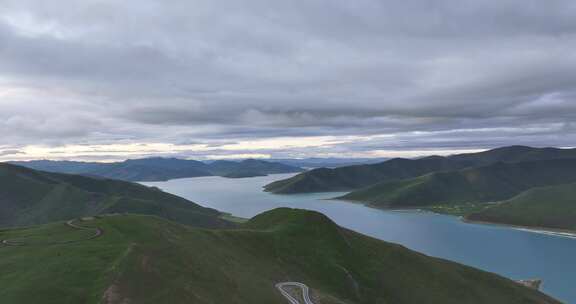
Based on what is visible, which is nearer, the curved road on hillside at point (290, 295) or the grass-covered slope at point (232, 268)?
the grass-covered slope at point (232, 268)

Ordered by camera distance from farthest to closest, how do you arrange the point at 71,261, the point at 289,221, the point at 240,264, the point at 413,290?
the point at 289,221 < the point at 413,290 < the point at 240,264 < the point at 71,261

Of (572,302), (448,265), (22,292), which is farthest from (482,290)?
(22,292)

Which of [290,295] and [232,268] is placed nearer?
[290,295]

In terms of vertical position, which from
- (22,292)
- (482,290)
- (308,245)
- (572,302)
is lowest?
(572,302)

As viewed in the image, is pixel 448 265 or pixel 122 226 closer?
pixel 122 226

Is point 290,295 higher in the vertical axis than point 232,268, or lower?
lower

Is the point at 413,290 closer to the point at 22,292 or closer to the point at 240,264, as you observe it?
the point at 240,264

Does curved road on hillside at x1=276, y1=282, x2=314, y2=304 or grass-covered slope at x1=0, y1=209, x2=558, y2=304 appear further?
curved road on hillside at x1=276, y1=282, x2=314, y2=304

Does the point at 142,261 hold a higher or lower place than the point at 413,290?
higher
